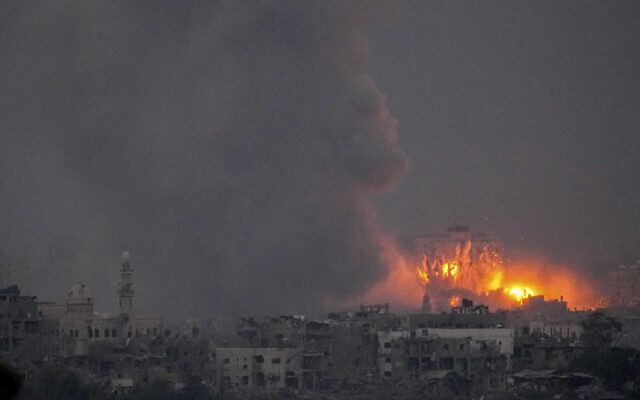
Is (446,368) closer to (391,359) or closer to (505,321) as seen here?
(391,359)

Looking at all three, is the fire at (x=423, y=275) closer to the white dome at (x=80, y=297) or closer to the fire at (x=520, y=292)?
the fire at (x=520, y=292)

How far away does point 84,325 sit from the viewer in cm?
4828

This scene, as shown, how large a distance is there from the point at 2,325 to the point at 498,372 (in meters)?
15.2

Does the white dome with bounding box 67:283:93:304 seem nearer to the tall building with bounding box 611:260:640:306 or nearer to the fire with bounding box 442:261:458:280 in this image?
the fire with bounding box 442:261:458:280

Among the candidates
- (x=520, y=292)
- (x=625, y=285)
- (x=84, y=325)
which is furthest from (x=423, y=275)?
(x=84, y=325)

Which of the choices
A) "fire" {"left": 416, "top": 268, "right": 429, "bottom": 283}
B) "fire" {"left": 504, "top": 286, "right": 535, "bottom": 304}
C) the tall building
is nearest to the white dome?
"fire" {"left": 416, "top": 268, "right": 429, "bottom": 283}

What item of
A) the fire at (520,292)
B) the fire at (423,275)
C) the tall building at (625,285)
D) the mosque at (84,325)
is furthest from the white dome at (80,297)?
the tall building at (625,285)

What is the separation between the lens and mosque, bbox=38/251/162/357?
4734cm

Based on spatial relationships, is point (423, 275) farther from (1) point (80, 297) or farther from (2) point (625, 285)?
(1) point (80, 297)

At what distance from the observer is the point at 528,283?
245 ft

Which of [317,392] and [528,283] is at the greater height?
[528,283]

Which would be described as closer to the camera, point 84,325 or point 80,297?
point 84,325

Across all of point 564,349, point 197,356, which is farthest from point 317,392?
point 564,349

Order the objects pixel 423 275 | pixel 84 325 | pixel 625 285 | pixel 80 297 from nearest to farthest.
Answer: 1. pixel 84 325
2. pixel 80 297
3. pixel 423 275
4. pixel 625 285
